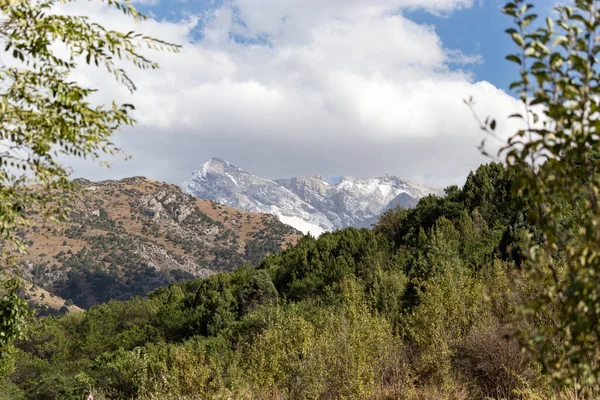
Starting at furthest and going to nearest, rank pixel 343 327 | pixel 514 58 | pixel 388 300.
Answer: pixel 388 300
pixel 343 327
pixel 514 58

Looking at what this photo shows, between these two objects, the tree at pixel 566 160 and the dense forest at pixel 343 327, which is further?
the dense forest at pixel 343 327

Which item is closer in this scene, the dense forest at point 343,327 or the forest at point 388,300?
the forest at point 388,300

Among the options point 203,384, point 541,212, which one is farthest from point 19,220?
point 203,384

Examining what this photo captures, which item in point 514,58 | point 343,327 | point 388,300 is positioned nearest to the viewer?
point 514,58

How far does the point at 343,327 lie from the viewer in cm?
1571

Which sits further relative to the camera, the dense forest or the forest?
the dense forest

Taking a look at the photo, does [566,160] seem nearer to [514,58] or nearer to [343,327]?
[514,58]

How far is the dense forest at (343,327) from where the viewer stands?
1494cm

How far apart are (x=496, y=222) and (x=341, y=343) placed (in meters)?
38.5

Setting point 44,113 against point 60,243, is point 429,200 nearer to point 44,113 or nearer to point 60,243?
point 44,113

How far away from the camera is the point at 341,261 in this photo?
50281 mm

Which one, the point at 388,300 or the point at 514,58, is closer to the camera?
the point at 514,58

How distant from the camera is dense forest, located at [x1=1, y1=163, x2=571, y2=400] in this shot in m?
14.9

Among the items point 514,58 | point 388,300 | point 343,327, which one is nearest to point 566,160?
point 514,58
